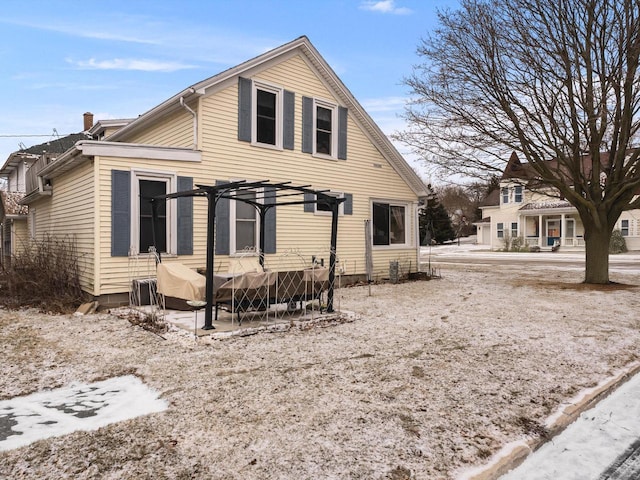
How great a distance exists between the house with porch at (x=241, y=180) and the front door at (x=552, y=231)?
951 inches

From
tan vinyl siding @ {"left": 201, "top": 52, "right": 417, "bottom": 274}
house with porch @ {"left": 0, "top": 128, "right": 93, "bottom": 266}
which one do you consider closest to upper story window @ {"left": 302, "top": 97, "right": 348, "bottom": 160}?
tan vinyl siding @ {"left": 201, "top": 52, "right": 417, "bottom": 274}

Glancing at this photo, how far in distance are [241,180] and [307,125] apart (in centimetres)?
286

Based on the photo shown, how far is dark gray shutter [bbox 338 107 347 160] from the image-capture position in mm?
13094

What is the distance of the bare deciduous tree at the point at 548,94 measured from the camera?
1123 cm

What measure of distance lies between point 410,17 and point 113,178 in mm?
10686

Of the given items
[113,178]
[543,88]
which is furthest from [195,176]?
[543,88]

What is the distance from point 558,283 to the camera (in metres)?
13.1

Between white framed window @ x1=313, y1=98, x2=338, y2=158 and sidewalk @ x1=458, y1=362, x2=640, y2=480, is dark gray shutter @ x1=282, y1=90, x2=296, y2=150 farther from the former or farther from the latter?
sidewalk @ x1=458, y1=362, x2=640, y2=480

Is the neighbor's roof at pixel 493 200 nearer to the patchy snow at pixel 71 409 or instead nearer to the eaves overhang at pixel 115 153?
the eaves overhang at pixel 115 153

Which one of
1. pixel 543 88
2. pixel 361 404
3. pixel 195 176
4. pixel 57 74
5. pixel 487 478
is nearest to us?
pixel 487 478

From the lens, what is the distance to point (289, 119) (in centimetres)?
1183

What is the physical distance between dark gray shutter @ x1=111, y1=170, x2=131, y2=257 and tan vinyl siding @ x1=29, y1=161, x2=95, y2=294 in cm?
44

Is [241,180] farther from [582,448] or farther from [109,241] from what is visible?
[582,448]

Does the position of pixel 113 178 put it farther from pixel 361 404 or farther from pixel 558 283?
pixel 558 283
